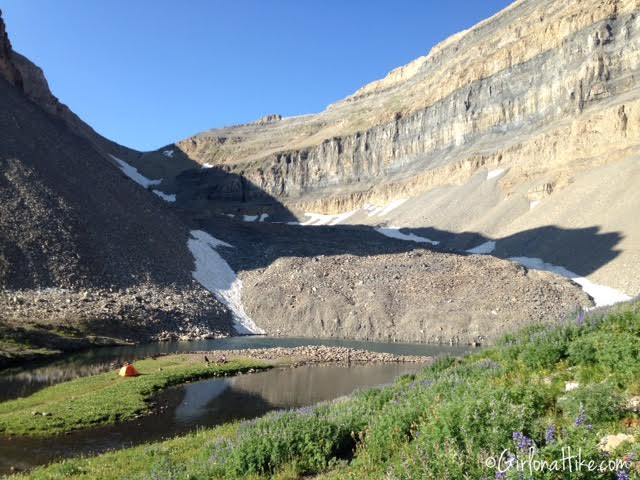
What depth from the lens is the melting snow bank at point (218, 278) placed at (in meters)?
53.3

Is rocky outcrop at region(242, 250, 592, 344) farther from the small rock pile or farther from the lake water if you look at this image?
the lake water

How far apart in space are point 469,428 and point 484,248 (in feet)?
251

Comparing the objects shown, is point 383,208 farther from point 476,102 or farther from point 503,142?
point 476,102

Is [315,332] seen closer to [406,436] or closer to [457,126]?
[406,436]

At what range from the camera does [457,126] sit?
114m

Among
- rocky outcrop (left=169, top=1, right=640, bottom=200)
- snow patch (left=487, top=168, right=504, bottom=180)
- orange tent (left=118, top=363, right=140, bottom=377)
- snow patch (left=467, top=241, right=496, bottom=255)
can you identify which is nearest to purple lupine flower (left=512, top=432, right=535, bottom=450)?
orange tent (left=118, top=363, right=140, bottom=377)

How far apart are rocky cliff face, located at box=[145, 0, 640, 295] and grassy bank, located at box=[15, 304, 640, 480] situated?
169 feet

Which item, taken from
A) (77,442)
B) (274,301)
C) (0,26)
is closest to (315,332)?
(274,301)

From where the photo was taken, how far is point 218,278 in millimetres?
61188

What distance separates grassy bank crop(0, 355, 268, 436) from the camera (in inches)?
694

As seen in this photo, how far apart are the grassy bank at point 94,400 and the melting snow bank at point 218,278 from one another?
22093 mm

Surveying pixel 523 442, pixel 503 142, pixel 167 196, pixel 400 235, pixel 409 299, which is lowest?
pixel 409 299

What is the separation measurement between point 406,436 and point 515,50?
385ft

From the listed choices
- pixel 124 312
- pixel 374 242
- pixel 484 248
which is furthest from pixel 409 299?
pixel 484 248
